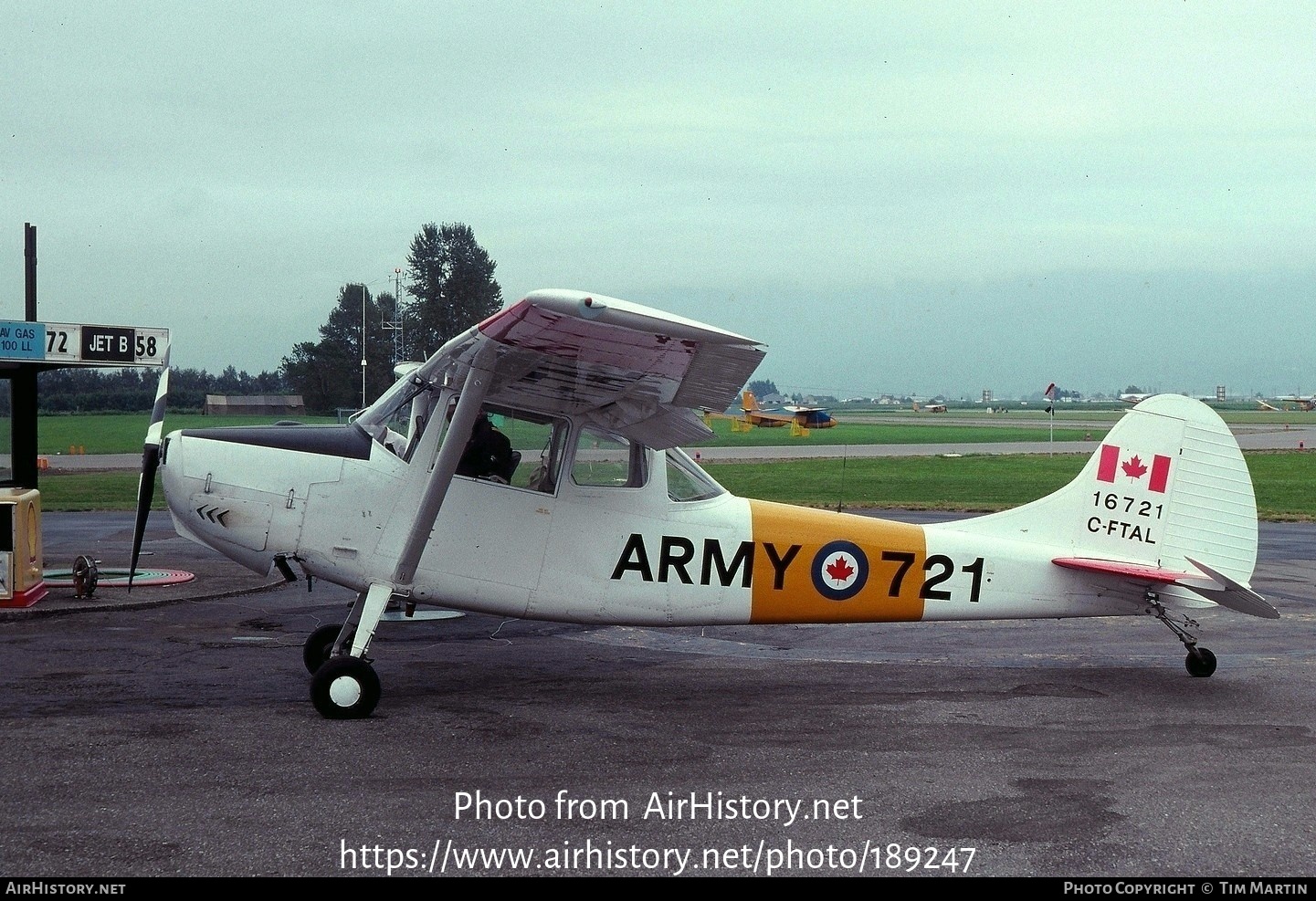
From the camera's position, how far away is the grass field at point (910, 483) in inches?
974

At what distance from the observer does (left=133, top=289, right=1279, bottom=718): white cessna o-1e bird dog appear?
7680 mm

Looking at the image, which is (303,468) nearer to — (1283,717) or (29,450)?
(1283,717)

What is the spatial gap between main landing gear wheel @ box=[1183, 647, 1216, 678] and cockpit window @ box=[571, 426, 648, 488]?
15.0 ft

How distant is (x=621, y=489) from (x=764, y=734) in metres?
2.05

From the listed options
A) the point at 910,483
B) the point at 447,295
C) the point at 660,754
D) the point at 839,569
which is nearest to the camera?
the point at 660,754

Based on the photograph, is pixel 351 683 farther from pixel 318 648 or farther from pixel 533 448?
pixel 533 448

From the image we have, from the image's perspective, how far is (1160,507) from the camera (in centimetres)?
877

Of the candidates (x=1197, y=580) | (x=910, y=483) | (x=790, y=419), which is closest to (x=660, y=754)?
(x=1197, y=580)

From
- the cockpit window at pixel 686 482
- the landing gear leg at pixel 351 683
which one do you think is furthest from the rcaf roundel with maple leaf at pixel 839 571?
the landing gear leg at pixel 351 683

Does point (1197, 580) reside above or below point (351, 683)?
above

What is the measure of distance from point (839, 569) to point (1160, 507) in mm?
2669

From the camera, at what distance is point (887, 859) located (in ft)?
16.6

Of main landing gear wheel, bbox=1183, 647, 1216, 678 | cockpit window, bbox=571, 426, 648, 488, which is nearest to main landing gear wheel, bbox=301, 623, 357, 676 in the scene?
cockpit window, bbox=571, 426, 648, 488
